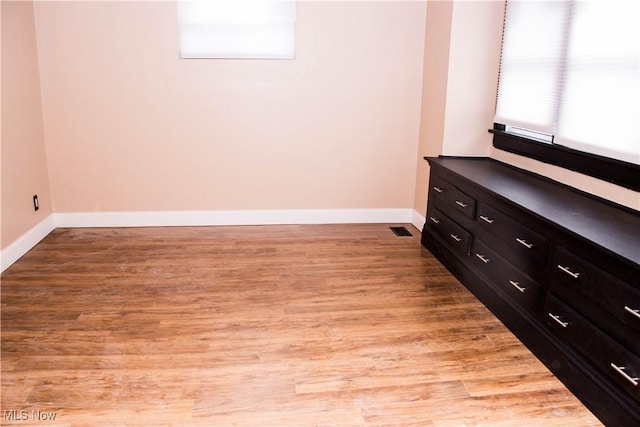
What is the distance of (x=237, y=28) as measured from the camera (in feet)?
13.6

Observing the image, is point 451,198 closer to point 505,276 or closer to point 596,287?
point 505,276

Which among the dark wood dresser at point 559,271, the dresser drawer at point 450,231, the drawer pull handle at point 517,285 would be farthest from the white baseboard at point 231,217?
the drawer pull handle at point 517,285

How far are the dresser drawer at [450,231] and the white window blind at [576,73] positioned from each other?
80cm

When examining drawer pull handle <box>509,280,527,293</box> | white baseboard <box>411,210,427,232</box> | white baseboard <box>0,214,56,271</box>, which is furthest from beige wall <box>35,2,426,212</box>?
drawer pull handle <box>509,280,527,293</box>

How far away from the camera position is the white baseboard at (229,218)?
14.4 ft

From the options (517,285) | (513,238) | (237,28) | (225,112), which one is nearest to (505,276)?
(517,285)

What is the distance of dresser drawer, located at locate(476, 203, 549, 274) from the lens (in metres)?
2.54

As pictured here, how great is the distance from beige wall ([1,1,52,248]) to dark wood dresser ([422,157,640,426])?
3.06 m

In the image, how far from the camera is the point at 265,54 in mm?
4238

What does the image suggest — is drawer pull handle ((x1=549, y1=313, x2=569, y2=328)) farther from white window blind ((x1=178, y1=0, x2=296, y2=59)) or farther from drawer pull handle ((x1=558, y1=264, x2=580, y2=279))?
white window blind ((x1=178, y1=0, x2=296, y2=59))

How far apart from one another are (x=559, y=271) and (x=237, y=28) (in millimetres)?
3045

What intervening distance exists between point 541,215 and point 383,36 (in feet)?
8.00

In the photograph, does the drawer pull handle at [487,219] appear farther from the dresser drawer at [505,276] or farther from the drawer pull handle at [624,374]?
the drawer pull handle at [624,374]

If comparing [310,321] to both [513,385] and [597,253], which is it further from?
[597,253]
